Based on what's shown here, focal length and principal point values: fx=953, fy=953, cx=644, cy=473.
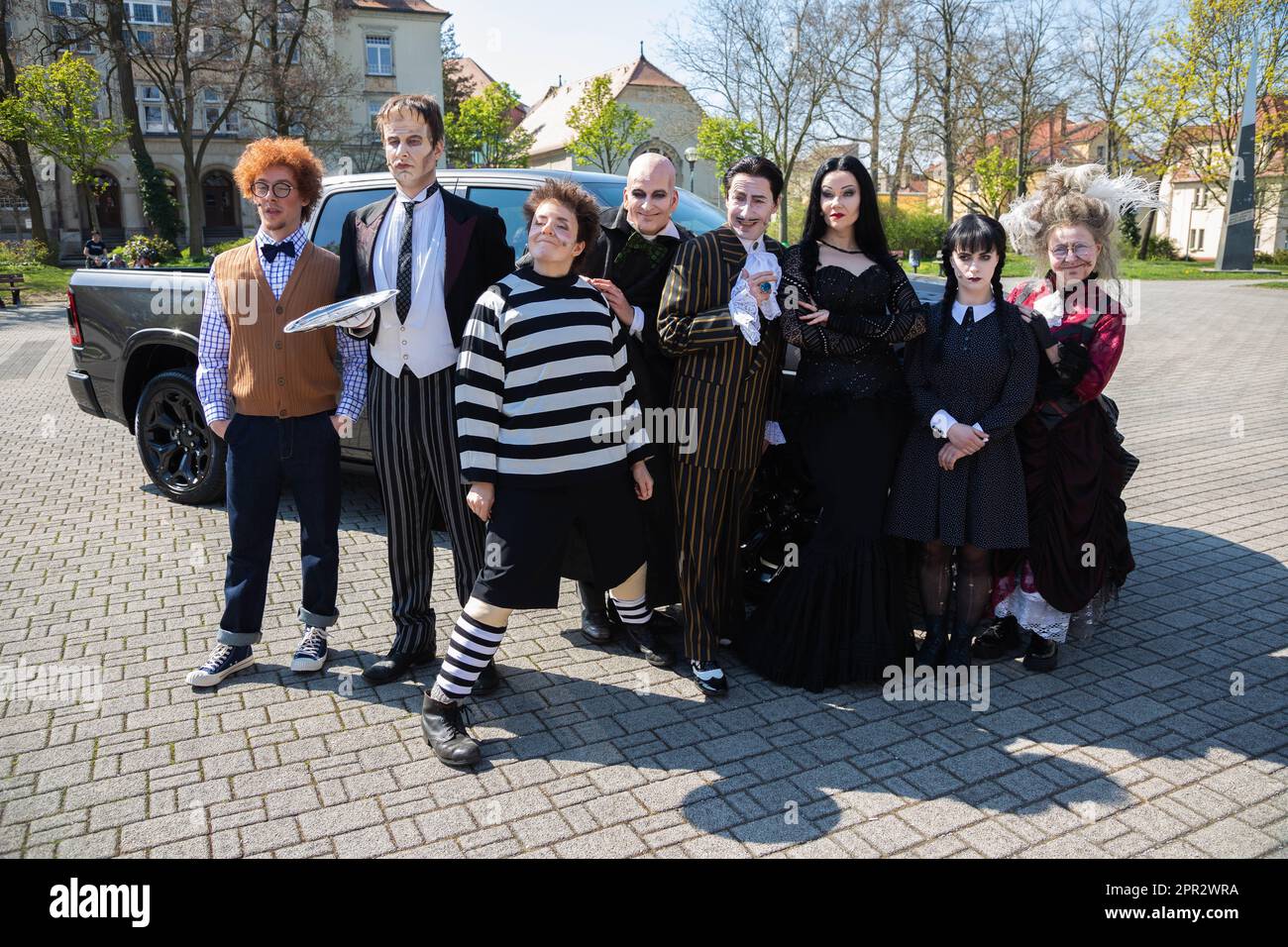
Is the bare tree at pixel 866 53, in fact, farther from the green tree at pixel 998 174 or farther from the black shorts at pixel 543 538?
the black shorts at pixel 543 538

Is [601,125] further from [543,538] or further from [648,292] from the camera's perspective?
[543,538]

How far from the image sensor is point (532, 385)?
3.45m

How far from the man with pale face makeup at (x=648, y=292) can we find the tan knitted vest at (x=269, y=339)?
1.21 metres

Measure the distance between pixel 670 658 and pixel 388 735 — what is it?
4.21 feet

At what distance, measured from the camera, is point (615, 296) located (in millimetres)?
3809

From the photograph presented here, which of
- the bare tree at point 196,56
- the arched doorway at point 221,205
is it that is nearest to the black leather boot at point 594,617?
the bare tree at point 196,56

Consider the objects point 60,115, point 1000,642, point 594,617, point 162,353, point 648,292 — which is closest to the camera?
point 648,292

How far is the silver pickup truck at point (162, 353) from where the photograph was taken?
6133 millimetres

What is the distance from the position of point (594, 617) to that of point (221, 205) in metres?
53.0

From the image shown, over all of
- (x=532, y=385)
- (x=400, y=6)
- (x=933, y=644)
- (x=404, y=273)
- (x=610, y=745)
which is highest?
(x=400, y=6)

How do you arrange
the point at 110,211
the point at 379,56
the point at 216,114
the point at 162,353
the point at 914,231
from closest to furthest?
the point at 162,353, the point at 914,231, the point at 216,114, the point at 110,211, the point at 379,56

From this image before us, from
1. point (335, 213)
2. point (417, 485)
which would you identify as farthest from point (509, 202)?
point (417, 485)
